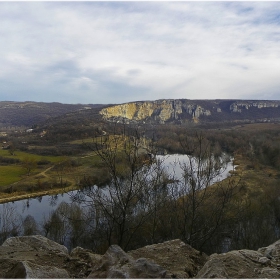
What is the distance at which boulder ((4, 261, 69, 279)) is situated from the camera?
3.74 meters

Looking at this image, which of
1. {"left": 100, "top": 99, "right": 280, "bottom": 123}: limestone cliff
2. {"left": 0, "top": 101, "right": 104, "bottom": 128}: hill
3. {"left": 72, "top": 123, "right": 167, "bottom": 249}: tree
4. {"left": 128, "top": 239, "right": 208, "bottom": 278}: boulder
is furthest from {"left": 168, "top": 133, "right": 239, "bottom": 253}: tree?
{"left": 0, "top": 101, "right": 104, "bottom": 128}: hill

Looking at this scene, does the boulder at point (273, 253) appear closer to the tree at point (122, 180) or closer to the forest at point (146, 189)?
the forest at point (146, 189)

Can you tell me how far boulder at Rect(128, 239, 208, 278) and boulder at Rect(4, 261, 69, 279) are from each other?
1.51 metres

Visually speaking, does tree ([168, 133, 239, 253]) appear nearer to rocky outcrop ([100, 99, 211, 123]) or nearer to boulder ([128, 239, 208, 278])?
boulder ([128, 239, 208, 278])

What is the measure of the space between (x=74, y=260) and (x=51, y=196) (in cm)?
3105

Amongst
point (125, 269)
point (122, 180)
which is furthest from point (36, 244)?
point (122, 180)

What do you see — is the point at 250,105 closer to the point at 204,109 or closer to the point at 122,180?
the point at 204,109

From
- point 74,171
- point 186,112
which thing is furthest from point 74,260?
point 186,112

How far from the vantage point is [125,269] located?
3938 millimetres

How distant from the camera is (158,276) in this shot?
3840 millimetres

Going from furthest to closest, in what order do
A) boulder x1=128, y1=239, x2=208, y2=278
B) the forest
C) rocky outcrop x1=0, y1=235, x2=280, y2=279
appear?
the forest, boulder x1=128, y1=239, x2=208, y2=278, rocky outcrop x1=0, y1=235, x2=280, y2=279

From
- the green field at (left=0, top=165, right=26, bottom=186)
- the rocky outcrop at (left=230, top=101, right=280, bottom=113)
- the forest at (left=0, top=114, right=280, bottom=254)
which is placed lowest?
the green field at (left=0, top=165, right=26, bottom=186)

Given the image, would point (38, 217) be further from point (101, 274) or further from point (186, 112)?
point (186, 112)

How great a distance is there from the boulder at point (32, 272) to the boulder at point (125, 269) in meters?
0.48
